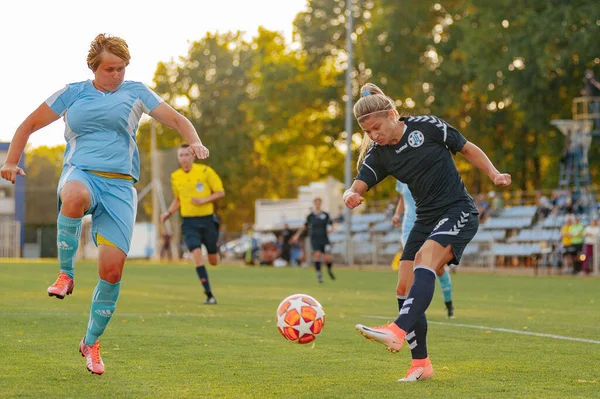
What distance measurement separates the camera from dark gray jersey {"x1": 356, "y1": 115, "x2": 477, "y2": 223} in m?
6.87

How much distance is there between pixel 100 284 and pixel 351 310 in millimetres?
7519

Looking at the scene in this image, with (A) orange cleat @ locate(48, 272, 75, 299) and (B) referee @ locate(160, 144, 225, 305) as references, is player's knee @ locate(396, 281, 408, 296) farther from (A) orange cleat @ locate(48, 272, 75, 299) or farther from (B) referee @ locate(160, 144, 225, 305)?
(B) referee @ locate(160, 144, 225, 305)

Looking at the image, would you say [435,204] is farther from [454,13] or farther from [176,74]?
[176,74]

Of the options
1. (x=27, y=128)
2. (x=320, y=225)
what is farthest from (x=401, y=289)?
(x=320, y=225)

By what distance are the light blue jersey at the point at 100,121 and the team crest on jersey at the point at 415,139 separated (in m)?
1.70

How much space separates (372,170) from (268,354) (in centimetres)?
219

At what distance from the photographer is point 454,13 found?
1832 inches

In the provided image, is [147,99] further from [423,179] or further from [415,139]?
[423,179]

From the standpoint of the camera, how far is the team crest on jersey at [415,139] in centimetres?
686

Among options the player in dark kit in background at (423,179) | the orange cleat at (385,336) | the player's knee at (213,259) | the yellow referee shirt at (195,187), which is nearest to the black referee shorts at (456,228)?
the player in dark kit in background at (423,179)

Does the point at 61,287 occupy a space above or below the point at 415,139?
below

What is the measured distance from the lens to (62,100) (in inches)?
273

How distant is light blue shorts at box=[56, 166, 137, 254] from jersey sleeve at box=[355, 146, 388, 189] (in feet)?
5.18

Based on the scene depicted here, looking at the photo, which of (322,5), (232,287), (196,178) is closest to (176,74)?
(322,5)
